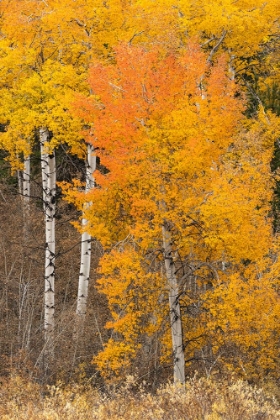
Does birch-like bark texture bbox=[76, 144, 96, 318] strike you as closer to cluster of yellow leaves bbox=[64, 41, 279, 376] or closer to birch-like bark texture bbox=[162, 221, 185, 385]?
cluster of yellow leaves bbox=[64, 41, 279, 376]

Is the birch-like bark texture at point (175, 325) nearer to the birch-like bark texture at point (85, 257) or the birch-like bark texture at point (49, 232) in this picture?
the birch-like bark texture at point (85, 257)

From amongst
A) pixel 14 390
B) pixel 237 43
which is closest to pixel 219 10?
pixel 237 43

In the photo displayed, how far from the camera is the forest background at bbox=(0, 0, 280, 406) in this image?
53.5 feet

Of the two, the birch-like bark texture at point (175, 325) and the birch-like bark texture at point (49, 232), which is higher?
the birch-like bark texture at point (49, 232)

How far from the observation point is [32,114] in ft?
58.3

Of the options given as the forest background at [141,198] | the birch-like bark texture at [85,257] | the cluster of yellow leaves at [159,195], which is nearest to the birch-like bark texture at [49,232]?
the forest background at [141,198]

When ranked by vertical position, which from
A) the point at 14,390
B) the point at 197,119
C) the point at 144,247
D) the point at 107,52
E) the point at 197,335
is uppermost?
the point at 107,52

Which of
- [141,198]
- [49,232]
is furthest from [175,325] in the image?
[49,232]

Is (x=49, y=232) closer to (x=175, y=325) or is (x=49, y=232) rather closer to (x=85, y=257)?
(x=85, y=257)

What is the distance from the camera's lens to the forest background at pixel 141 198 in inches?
642

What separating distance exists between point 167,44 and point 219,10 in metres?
2.47

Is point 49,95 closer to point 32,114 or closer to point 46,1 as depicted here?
point 32,114

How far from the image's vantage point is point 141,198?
16766 mm

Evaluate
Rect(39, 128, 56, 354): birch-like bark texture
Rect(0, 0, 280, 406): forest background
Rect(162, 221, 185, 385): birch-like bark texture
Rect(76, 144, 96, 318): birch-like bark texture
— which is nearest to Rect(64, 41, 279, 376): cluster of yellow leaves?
Rect(0, 0, 280, 406): forest background
